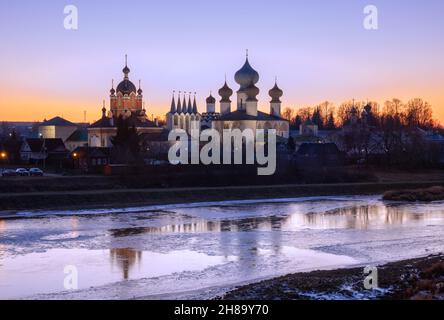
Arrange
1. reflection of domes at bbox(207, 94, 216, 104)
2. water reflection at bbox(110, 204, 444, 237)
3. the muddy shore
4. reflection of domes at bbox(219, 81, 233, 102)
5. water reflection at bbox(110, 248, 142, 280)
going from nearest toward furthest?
the muddy shore
water reflection at bbox(110, 248, 142, 280)
water reflection at bbox(110, 204, 444, 237)
reflection of domes at bbox(219, 81, 233, 102)
reflection of domes at bbox(207, 94, 216, 104)

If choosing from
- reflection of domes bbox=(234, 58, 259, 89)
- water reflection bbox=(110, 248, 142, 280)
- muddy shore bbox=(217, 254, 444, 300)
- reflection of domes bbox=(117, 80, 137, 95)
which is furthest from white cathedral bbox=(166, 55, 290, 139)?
muddy shore bbox=(217, 254, 444, 300)

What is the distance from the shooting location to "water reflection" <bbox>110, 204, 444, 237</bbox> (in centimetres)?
2428

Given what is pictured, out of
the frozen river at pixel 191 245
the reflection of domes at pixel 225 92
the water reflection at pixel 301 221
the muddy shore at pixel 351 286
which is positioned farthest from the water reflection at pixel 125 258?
the reflection of domes at pixel 225 92

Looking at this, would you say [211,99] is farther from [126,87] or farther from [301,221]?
[301,221]

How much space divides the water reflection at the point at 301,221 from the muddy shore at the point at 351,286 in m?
8.64

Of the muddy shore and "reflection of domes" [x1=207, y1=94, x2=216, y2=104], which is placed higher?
"reflection of domes" [x1=207, y1=94, x2=216, y2=104]

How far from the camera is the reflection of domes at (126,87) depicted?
67.8 metres

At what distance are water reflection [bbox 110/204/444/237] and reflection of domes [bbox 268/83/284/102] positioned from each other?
38001mm

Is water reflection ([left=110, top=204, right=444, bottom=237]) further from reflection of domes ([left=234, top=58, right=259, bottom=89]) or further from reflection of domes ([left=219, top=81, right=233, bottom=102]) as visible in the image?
reflection of domes ([left=219, top=81, right=233, bottom=102])

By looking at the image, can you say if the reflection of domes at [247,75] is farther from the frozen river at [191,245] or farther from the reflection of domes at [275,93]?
the frozen river at [191,245]

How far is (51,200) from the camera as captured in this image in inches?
1255

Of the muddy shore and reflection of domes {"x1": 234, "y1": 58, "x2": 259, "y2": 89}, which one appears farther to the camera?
reflection of domes {"x1": 234, "y1": 58, "x2": 259, "y2": 89}

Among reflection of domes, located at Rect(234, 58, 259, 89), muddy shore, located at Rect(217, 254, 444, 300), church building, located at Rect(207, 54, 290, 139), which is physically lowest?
muddy shore, located at Rect(217, 254, 444, 300)
